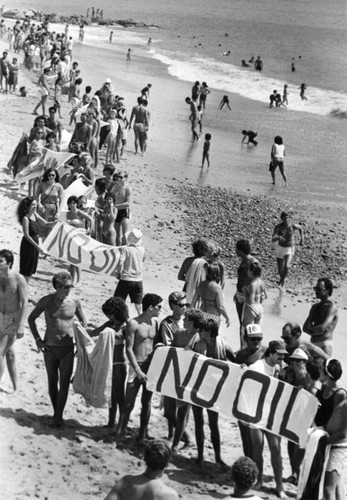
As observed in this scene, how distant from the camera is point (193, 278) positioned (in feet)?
37.7

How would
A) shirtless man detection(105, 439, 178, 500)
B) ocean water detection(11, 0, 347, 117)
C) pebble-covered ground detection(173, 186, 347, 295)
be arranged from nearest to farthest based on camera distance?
shirtless man detection(105, 439, 178, 500) < pebble-covered ground detection(173, 186, 347, 295) < ocean water detection(11, 0, 347, 117)

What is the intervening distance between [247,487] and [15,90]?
26.9m

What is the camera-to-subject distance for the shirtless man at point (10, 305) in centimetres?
917

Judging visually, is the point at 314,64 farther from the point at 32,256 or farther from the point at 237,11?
the point at 237,11

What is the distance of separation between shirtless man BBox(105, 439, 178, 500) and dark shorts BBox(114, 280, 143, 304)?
5.80 m

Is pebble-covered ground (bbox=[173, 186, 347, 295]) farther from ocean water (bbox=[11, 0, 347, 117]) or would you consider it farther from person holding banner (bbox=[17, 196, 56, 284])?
ocean water (bbox=[11, 0, 347, 117])

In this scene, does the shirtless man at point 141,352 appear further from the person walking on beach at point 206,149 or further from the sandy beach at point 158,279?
the person walking on beach at point 206,149

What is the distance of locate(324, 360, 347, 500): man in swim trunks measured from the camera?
7.90 meters

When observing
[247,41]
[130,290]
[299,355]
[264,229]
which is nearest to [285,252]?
[264,229]

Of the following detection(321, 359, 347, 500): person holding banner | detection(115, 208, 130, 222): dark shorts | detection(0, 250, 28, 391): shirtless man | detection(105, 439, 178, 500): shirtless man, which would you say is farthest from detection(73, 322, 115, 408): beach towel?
detection(115, 208, 130, 222): dark shorts

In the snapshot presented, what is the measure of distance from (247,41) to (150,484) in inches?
3219

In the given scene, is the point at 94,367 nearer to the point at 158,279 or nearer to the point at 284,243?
the point at 158,279

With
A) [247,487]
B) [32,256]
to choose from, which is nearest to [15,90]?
[32,256]

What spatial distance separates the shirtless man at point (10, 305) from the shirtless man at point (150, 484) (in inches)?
132
